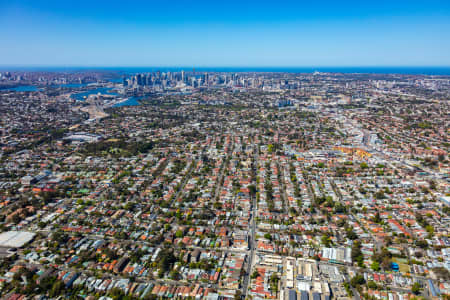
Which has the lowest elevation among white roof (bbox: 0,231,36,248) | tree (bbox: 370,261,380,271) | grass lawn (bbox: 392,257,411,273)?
white roof (bbox: 0,231,36,248)

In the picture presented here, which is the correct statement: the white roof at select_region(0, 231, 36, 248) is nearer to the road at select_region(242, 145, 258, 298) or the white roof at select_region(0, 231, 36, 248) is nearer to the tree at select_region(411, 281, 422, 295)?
the road at select_region(242, 145, 258, 298)

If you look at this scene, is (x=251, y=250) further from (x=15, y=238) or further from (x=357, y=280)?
(x=15, y=238)

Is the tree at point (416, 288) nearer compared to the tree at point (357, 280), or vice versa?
the tree at point (416, 288)

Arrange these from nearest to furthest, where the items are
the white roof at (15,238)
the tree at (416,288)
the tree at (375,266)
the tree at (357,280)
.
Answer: the tree at (416,288) → the tree at (357,280) → the tree at (375,266) → the white roof at (15,238)

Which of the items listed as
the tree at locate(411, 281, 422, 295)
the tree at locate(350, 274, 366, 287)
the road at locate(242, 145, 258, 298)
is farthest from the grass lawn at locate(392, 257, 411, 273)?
the road at locate(242, 145, 258, 298)

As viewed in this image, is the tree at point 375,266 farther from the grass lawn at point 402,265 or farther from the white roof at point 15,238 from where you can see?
the white roof at point 15,238

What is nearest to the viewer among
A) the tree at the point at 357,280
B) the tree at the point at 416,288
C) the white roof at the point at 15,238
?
the tree at the point at 416,288

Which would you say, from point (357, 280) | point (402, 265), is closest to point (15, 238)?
point (357, 280)

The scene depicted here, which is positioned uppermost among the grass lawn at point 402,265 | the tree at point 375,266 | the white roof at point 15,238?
the tree at point 375,266

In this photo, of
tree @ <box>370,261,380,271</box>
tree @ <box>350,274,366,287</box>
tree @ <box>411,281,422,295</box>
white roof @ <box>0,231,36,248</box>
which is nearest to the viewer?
tree @ <box>411,281,422,295</box>

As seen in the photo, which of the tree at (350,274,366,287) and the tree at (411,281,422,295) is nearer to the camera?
the tree at (411,281,422,295)

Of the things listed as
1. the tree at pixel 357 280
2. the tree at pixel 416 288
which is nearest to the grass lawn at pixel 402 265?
the tree at pixel 416 288
